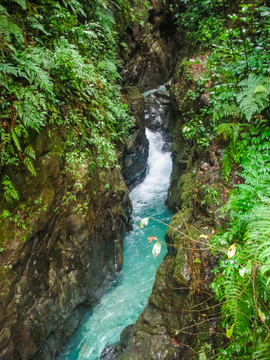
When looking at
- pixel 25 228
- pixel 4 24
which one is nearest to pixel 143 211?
pixel 25 228

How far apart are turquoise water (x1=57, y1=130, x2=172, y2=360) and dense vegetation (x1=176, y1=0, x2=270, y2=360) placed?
289cm

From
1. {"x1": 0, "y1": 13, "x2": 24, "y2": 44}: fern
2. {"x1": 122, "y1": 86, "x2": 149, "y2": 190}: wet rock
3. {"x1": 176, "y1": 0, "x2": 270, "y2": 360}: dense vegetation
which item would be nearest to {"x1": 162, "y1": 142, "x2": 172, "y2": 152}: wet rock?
{"x1": 122, "y1": 86, "x2": 149, "y2": 190}: wet rock

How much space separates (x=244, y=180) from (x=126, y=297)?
3980 mm

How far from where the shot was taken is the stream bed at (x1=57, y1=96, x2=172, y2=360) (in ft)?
15.6

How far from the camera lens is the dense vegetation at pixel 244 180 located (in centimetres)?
193

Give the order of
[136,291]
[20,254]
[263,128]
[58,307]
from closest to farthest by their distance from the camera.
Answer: [20,254]
[263,128]
[58,307]
[136,291]

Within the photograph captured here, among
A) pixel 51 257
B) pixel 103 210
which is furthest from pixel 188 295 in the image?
pixel 103 210

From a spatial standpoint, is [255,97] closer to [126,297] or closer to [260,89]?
[260,89]

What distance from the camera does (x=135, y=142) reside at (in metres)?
8.71

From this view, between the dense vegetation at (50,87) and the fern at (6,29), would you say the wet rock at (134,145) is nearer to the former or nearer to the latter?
the dense vegetation at (50,87)

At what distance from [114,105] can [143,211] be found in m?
4.23

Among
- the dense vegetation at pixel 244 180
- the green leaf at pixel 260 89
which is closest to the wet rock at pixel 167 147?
the dense vegetation at pixel 244 180

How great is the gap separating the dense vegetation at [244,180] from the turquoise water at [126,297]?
2890 mm

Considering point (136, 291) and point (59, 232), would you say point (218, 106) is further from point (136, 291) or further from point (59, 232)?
point (136, 291)
